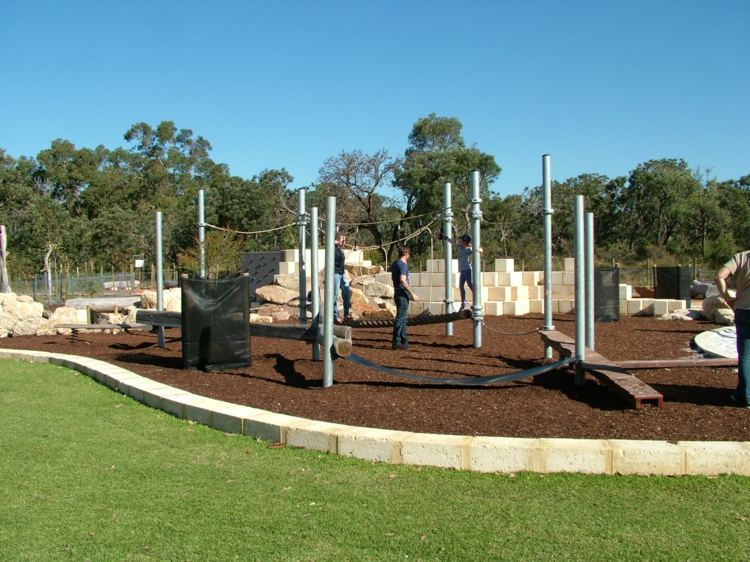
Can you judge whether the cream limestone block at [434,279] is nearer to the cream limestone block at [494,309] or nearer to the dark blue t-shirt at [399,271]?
the cream limestone block at [494,309]

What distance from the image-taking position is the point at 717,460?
443cm

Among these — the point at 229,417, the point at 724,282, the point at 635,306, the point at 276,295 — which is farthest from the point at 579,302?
the point at 276,295

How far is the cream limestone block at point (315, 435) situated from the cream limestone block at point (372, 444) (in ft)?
0.24

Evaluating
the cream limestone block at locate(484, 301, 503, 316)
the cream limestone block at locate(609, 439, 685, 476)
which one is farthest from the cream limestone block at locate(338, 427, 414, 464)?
the cream limestone block at locate(484, 301, 503, 316)

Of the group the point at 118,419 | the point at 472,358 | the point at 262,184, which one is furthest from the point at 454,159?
the point at 118,419

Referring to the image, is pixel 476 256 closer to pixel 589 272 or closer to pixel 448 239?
pixel 448 239

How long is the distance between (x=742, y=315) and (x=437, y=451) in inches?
112

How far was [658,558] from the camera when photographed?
129 inches

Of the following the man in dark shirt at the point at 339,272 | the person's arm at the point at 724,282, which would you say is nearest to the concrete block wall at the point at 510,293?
the man in dark shirt at the point at 339,272

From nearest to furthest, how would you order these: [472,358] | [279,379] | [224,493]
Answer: [224,493], [279,379], [472,358]

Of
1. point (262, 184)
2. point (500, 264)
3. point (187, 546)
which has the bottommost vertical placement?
point (187, 546)

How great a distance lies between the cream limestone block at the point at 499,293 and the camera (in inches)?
643

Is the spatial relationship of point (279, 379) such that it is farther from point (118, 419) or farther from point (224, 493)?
point (224, 493)

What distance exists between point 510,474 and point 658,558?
1372 millimetres
